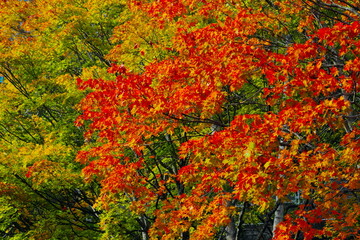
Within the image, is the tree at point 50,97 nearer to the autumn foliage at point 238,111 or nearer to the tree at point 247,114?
the autumn foliage at point 238,111

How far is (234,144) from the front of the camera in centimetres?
823

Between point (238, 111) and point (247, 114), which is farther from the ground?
point (247, 114)

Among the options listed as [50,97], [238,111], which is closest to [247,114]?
[238,111]

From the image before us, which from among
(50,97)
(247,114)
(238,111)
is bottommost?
(238,111)

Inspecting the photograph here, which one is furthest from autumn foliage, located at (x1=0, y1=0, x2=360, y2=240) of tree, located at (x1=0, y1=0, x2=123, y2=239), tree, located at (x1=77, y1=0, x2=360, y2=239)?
tree, located at (x1=0, y1=0, x2=123, y2=239)

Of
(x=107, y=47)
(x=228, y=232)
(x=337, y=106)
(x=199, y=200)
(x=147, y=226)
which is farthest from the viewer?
(x=107, y=47)

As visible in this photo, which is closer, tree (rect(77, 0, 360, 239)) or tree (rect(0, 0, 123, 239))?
tree (rect(77, 0, 360, 239))

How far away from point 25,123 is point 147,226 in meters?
7.21

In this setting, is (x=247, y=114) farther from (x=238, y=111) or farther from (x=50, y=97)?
(x=50, y=97)

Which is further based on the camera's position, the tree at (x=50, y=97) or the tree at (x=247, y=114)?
the tree at (x=50, y=97)

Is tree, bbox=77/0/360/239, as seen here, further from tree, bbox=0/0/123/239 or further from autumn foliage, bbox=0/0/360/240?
tree, bbox=0/0/123/239

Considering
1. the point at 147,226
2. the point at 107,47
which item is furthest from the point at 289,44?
the point at 107,47

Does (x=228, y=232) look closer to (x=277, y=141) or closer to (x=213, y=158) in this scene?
(x=213, y=158)

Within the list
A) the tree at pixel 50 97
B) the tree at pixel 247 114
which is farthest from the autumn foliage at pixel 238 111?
the tree at pixel 50 97
